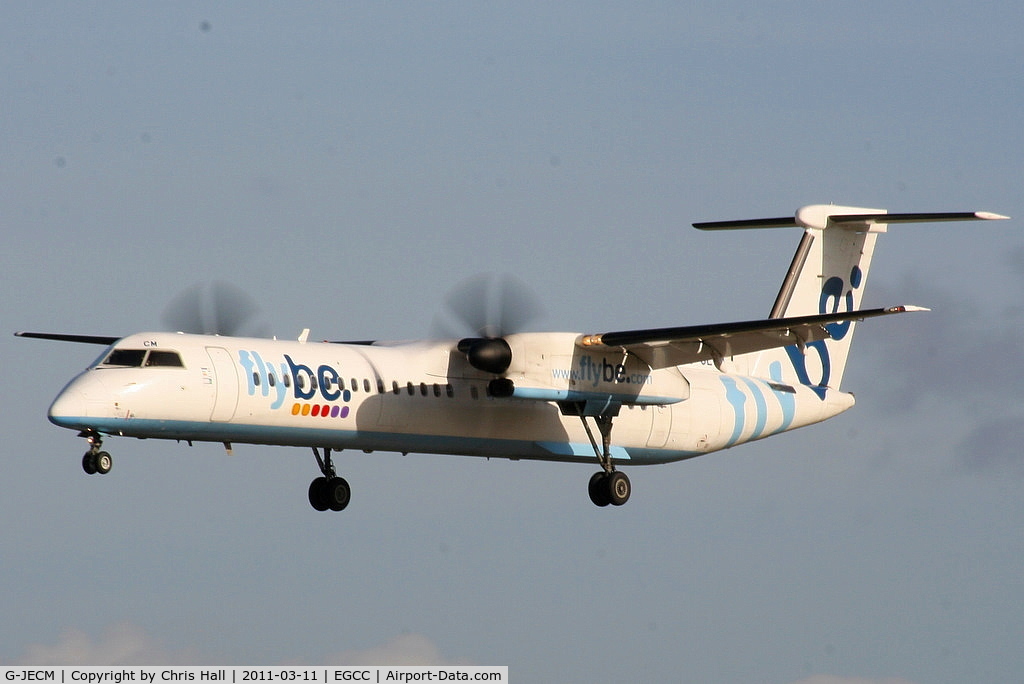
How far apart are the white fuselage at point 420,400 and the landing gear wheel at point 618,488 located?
52cm

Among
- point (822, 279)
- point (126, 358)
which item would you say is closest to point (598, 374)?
point (822, 279)

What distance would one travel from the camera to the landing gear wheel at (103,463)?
23.4m

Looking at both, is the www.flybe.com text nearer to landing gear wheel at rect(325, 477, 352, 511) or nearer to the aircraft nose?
landing gear wheel at rect(325, 477, 352, 511)

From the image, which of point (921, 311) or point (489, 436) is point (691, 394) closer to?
point (489, 436)

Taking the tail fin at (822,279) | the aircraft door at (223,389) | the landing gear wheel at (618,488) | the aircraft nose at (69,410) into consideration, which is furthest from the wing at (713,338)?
the aircraft nose at (69,410)

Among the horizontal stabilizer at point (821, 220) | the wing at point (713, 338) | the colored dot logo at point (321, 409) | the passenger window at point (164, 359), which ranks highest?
the horizontal stabilizer at point (821, 220)

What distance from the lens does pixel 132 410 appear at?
77.6 ft

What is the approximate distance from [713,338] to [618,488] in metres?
3.50

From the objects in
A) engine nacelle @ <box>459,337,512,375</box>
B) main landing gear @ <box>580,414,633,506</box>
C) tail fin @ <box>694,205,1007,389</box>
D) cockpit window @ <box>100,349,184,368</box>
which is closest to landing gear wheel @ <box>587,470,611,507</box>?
main landing gear @ <box>580,414,633,506</box>

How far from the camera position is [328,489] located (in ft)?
95.3

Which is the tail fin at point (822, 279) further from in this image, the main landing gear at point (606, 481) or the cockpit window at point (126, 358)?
the cockpit window at point (126, 358)

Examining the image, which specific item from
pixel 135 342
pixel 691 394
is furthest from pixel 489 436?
pixel 135 342

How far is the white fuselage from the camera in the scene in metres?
24.2

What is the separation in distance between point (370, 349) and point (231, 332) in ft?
8.63
